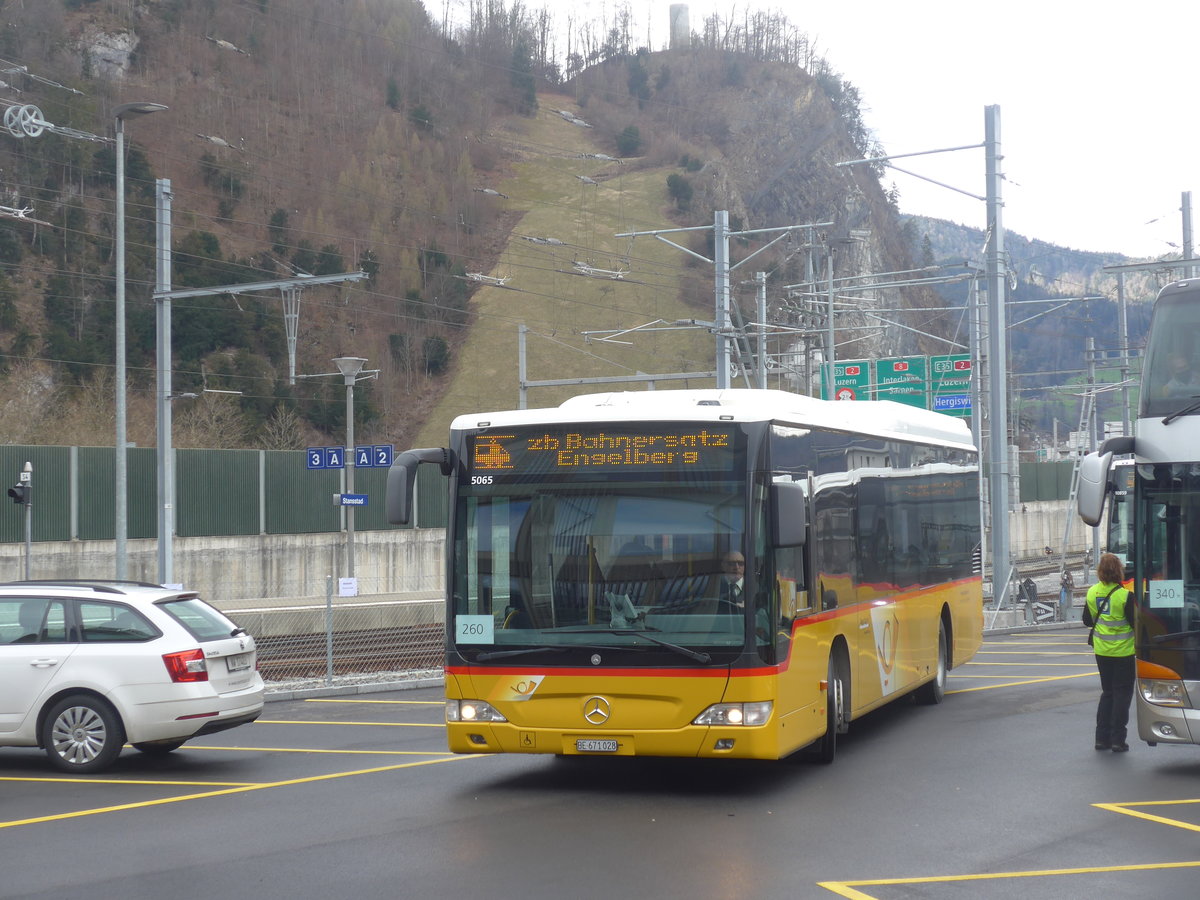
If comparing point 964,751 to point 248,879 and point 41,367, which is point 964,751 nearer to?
point 248,879

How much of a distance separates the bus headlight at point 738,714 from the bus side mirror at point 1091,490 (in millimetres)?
2796

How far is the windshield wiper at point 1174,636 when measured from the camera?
35.4 feet

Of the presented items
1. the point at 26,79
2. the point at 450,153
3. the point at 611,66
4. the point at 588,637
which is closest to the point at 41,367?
the point at 26,79

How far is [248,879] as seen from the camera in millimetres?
7879

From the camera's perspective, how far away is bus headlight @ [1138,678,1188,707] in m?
10.8

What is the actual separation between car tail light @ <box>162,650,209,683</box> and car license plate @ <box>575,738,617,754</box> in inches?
137

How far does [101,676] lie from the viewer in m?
11.7

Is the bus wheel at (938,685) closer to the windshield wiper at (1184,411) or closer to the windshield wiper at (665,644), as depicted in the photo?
the windshield wiper at (1184,411)

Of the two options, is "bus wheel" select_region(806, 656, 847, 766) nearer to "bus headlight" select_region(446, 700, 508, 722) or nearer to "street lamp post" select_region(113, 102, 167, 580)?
"bus headlight" select_region(446, 700, 508, 722)

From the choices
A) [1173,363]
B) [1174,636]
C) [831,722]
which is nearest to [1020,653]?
[831,722]

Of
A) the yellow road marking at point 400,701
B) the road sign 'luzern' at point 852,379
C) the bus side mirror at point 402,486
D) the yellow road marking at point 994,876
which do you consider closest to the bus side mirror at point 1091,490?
the yellow road marking at point 994,876

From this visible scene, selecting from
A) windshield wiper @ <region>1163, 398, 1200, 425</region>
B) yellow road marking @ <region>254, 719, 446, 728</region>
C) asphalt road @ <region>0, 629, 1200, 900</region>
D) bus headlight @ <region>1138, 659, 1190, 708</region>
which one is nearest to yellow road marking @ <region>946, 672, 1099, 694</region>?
asphalt road @ <region>0, 629, 1200, 900</region>

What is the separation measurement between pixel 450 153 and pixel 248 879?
105114 millimetres

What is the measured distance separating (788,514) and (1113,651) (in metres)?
4.13
